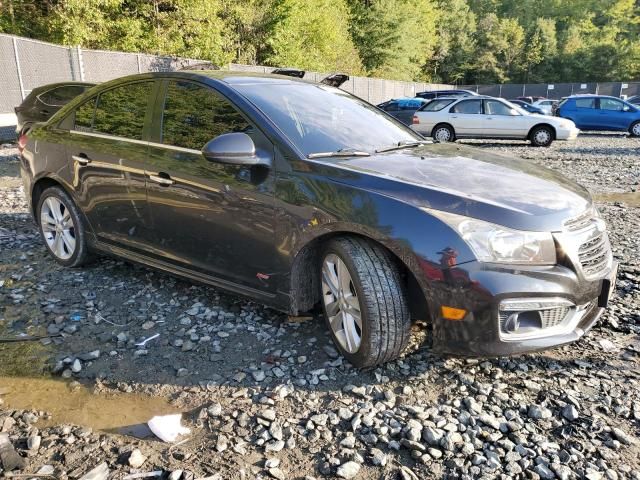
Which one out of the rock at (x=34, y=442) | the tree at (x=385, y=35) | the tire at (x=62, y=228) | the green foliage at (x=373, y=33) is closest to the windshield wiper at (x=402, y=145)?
the rock at (x=34, y=442)

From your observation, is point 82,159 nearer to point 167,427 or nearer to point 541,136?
point 167,427

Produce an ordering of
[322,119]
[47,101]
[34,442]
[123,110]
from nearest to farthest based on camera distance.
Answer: [34,442], [322,119], [123,110], [47,101]

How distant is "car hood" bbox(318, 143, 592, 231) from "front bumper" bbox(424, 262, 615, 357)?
25 centimetres

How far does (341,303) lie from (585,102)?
21413 millimetres

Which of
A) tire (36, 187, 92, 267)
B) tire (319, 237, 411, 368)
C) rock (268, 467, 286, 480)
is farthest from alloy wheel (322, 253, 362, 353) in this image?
tire (36, 187, 92, 267)

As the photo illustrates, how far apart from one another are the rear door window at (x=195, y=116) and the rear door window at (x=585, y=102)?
21004 mm

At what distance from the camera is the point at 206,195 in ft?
11.0

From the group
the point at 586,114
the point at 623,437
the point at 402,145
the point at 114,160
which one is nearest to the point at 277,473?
the point at 623,437

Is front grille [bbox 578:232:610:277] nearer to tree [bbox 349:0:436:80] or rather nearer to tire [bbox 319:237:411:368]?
tire [bbox 319:237:411:368]

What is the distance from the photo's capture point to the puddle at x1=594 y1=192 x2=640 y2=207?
762cm

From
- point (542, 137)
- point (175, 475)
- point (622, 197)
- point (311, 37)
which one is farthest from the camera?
point (311, 37)

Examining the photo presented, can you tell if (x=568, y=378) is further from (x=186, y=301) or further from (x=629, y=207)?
(x=629, y=207)

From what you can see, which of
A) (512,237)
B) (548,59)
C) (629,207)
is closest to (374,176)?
(512,237)

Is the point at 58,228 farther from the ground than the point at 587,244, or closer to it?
closer to it
